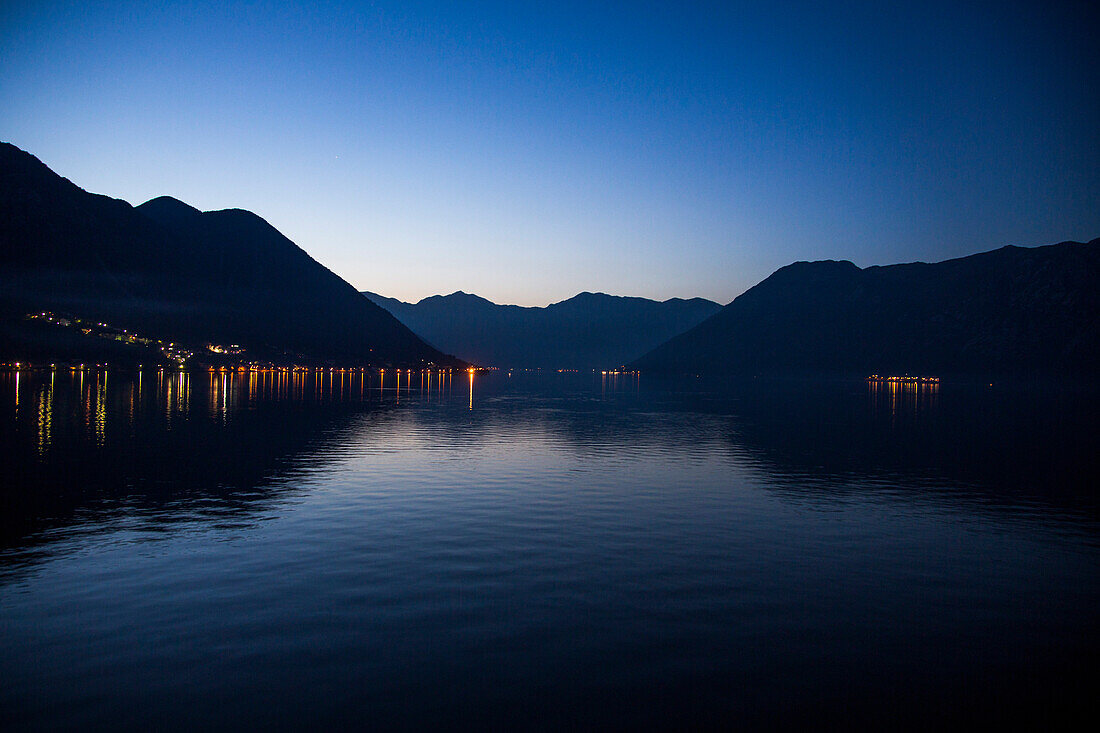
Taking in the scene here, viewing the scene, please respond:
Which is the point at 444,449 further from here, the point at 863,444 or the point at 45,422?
the point at 45,422

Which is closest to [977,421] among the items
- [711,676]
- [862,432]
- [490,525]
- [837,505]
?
[862,432]

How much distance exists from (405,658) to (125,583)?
994 centimetres

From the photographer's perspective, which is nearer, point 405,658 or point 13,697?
point 13,697

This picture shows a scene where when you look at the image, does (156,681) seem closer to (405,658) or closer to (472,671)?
(405,658)

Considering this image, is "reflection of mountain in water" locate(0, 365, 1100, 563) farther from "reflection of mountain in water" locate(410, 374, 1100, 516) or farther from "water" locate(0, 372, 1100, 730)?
"water" locate(0, 372, 1100, 730)

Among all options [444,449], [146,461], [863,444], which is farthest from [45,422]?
[863,444]

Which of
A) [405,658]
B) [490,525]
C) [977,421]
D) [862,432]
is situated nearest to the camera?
[405,658]

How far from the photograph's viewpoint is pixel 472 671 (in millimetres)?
13195

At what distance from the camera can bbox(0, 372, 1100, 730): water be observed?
12.2 metres

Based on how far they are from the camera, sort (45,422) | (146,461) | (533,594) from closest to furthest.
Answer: (533,594), (146,461), (45,422)

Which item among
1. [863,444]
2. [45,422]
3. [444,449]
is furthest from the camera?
[45,422]

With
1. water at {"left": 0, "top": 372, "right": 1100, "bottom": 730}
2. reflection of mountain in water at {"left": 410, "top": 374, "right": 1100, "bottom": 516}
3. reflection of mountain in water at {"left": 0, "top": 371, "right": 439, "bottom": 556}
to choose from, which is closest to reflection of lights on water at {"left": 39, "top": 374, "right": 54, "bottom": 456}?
reflection of mountain in water at {"left": 0, "top": 371, "right": 439, "bottom": 556}

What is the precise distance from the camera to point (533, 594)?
704 inches

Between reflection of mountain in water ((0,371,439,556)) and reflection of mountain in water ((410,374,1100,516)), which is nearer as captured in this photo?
reflection of mountain in water ((0,371,439,556))
